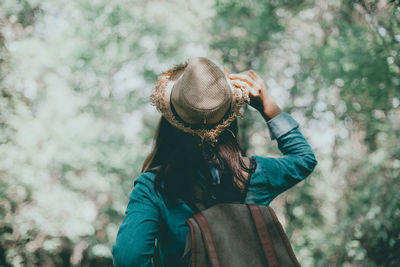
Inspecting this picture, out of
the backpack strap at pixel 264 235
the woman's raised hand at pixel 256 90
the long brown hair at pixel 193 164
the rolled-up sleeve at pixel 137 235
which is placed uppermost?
the woman's raised hand at pixel 256 90

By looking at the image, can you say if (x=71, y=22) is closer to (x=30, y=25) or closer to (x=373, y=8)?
Answer: (x=30, y=25)

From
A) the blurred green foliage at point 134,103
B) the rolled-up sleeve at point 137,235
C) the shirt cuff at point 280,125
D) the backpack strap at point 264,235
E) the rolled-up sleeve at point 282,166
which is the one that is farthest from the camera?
the blurred green foliage at point 134,103

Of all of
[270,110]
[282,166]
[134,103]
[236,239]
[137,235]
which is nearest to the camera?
[137,235]

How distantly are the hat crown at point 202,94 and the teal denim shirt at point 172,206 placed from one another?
0.27m

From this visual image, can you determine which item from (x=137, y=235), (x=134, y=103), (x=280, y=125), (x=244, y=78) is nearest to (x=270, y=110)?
(x=280, y=125)

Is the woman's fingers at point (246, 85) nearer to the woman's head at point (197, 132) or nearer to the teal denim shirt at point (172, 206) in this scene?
the woman's head at point (197, 132)

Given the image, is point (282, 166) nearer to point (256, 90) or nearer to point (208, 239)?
point (256, 90)

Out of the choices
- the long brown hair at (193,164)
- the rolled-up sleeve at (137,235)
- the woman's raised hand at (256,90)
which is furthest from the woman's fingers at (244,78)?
the rolled-up sleeve at (137,235)

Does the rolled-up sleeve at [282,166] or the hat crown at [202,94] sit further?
the rolled-up sleeve at [282,166]

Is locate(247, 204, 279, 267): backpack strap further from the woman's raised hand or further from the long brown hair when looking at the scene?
the woman's raised hand

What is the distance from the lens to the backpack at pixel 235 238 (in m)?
1.12

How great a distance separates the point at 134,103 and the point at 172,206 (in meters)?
6.22

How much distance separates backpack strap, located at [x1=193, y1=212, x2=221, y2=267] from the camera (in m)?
1.11

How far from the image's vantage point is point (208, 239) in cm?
113
